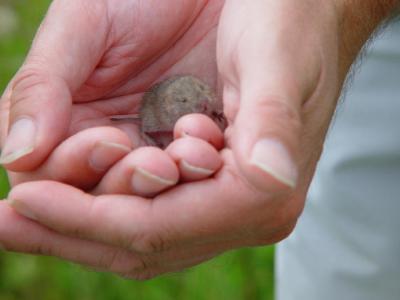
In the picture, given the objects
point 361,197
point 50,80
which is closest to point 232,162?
point 50,80

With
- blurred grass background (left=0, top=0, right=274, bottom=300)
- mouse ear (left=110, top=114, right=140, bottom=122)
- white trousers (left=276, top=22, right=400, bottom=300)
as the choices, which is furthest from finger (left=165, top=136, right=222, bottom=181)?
blurred grass background (left=0, top=0, right=274, bottom=300)

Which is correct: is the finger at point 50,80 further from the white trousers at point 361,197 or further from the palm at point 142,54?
the white trousers at point 361,197

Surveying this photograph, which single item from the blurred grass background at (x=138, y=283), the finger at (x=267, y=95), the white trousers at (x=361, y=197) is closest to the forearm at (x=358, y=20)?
the finger at (x=267, y=95)

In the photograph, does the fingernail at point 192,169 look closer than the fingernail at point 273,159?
No

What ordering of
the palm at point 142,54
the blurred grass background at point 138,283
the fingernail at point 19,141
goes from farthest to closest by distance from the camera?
the blurred grass background at point 138,283 < the palm at point 142,54 < the fingernail at point 19,141

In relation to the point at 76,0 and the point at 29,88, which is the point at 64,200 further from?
the point at 76,0
